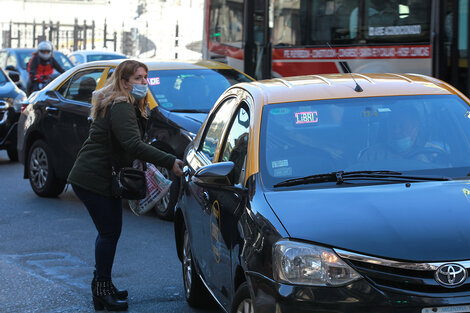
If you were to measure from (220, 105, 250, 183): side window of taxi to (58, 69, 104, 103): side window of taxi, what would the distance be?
5461mm

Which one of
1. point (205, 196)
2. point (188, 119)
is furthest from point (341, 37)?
point (205, 196)

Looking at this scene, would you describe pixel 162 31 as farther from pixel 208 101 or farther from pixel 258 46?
pixel 208 101

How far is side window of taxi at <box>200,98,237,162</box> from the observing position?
573 centimetres

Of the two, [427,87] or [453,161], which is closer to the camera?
[453,161]

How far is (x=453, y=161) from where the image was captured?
16.5 feet

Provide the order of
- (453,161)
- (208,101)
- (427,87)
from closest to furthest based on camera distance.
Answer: (453,161) → (427,87) → (208,101)

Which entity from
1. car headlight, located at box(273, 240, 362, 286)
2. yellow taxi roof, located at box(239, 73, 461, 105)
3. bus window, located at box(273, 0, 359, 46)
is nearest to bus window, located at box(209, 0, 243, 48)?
bus window, located at box(273, 0, 359, 46)

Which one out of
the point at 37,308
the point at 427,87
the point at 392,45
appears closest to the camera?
the point at 427,87

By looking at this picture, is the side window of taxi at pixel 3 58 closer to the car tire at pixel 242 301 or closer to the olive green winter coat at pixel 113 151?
the olive green winter coat at pixel 113 151

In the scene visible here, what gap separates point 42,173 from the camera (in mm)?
11438

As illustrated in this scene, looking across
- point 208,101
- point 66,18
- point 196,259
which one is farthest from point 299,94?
point 66,18

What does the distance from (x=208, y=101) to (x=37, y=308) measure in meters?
4.20

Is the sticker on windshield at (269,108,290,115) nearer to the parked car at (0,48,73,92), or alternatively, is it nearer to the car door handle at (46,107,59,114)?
the car door handle at (46,107,59,114)

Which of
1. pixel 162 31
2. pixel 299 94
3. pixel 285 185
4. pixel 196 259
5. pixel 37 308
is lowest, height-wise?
pixel 37 308
